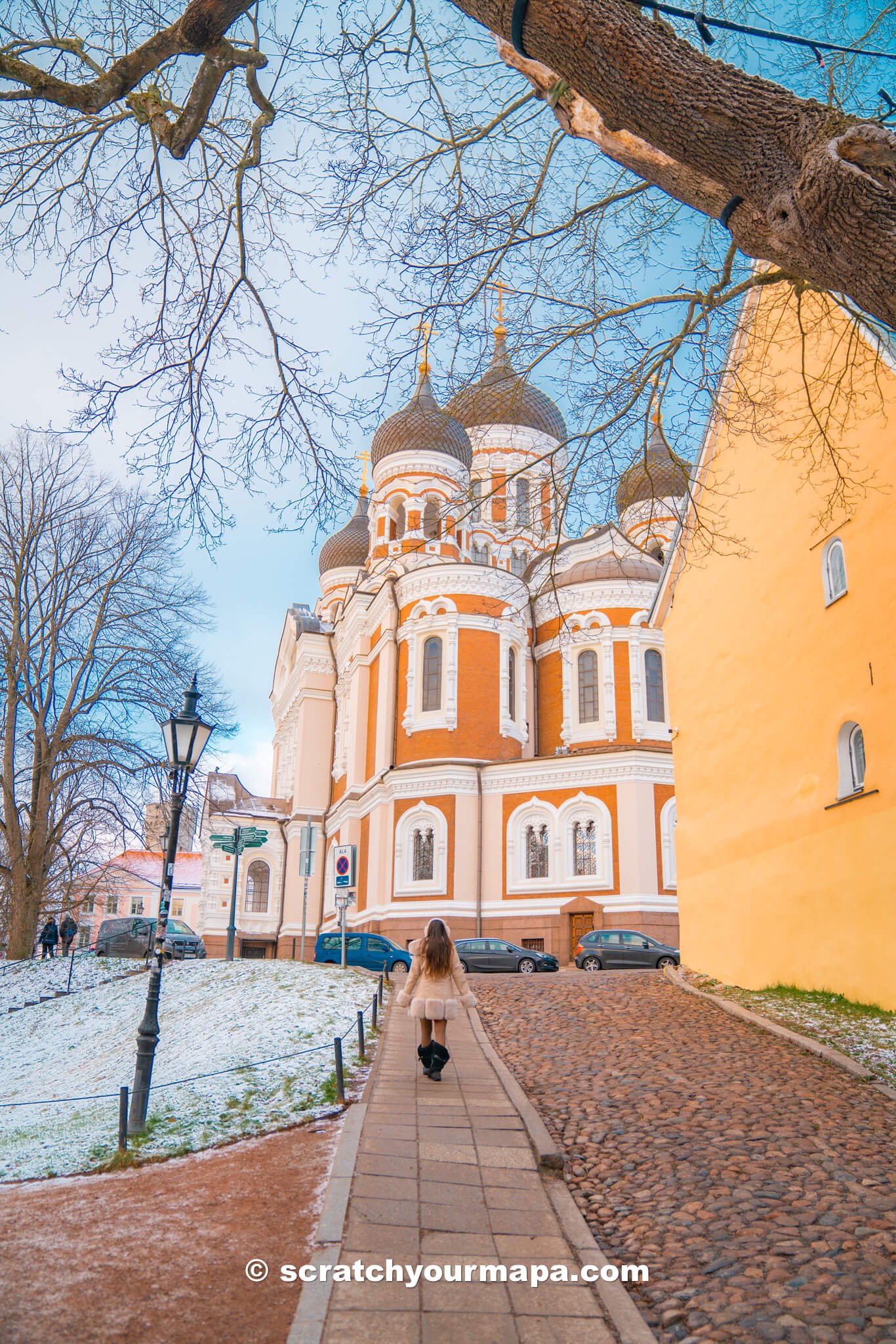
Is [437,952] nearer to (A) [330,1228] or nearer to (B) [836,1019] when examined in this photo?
(A) [330,1228]

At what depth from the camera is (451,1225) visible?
5.29 metres

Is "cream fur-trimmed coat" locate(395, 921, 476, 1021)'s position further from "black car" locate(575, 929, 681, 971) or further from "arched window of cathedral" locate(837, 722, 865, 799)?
"black car" locate(575, 929, 681, 971)

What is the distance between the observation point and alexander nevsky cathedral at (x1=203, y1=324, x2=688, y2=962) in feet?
101

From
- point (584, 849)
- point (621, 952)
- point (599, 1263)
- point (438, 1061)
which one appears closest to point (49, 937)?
point (584, 849)

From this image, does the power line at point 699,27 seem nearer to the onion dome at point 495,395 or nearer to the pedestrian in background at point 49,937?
the onion dome at point 495,395

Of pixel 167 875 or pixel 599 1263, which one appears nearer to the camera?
pixel 599 1263

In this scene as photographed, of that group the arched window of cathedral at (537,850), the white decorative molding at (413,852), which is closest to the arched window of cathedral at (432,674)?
the white decorative molding at (413,852)

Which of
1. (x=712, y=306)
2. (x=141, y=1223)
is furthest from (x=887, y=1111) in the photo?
(x=712, y=306)

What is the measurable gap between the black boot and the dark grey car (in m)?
18.1

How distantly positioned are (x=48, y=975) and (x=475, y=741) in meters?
15.3

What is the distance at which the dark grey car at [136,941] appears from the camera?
26.8m

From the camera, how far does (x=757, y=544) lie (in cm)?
1534

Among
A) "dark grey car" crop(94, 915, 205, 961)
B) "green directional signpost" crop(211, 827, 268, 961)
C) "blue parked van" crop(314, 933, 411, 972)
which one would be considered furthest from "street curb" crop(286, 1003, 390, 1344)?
"dark grey car" crop(94, 915, 205, 961)

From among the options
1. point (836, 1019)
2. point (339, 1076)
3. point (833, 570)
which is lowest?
point (339, 1076)
